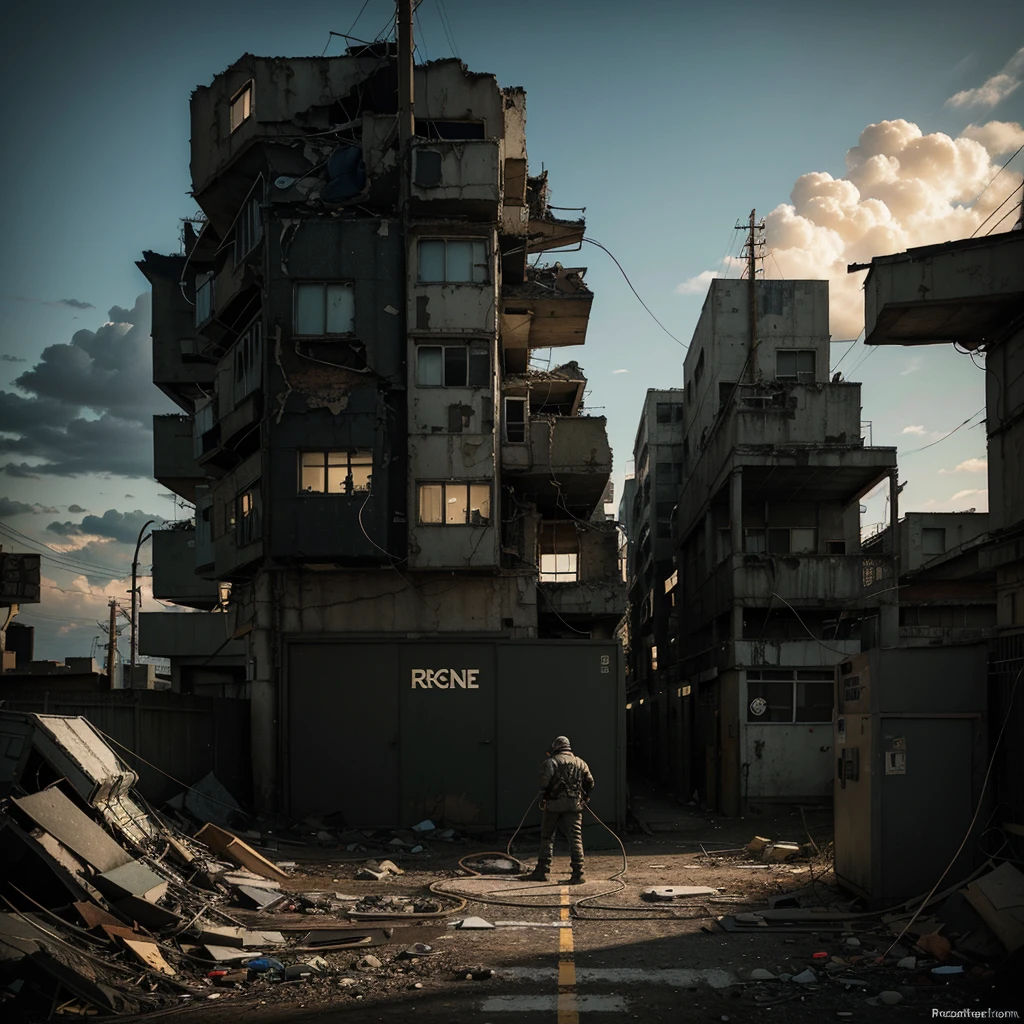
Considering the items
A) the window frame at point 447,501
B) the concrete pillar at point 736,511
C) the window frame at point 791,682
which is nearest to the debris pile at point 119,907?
the window frame at point 447,501

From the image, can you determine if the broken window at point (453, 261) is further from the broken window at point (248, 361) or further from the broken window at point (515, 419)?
the broken window at point (515, 419)

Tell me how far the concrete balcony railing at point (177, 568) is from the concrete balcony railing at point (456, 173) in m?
23.7

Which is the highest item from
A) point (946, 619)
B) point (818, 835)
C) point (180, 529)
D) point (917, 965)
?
point (180, 529)

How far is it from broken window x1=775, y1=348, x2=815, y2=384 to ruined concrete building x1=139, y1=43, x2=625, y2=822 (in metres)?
10.8

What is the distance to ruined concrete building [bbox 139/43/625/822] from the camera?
85.3ft

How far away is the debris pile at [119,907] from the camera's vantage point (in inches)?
359

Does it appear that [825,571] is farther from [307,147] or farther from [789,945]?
[789,945]

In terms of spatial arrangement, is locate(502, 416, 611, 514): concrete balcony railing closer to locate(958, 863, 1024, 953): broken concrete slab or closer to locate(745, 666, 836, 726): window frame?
locate(745, 666, 836, 726): window frame

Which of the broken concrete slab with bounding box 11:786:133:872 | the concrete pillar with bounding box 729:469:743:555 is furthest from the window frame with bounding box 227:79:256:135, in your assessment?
the broken concrete slab with bounding box 11:786:133:872

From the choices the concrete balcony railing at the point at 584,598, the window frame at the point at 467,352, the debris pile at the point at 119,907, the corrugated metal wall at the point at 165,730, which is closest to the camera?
the debris pile at the point at 119,907

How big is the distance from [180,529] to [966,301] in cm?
3551

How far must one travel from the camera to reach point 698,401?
45.9 metres

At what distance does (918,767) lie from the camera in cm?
1284

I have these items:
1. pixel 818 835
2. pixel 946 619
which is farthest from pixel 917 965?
pixel 946 619
